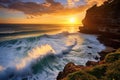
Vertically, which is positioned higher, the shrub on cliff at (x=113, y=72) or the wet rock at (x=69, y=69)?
the shrub on cliff at (x=113, y=72)

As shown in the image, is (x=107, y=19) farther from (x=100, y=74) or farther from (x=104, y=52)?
(x=100, y=74)

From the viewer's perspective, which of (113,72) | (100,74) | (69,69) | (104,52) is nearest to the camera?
(113,72)

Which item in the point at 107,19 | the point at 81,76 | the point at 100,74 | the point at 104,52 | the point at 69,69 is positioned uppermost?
the point at 107,19

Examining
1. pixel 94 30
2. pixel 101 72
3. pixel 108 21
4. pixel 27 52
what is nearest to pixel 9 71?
pixel 27 52

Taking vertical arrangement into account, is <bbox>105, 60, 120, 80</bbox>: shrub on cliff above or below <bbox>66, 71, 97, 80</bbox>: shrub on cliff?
above

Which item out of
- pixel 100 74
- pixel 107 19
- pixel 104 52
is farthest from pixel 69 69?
pixel 107 19

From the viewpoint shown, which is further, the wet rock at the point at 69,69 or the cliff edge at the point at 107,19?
the cliff edge at the point at 107,19

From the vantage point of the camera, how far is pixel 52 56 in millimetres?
18469

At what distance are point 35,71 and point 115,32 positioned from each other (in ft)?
98.1

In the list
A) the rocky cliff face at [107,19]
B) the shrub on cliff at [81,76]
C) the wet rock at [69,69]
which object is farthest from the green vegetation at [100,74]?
the rocky cliff face at [107,19]

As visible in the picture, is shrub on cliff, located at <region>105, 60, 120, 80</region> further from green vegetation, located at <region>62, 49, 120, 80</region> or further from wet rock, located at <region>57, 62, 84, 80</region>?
wet rock, located at <region>57, 62, 84, 80</region>

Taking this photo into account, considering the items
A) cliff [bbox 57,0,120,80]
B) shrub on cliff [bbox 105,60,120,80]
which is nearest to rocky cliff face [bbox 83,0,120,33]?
cliff [bbox 57,0,120,80]

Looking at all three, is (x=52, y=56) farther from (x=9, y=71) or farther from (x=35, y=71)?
(x=9, y=71)

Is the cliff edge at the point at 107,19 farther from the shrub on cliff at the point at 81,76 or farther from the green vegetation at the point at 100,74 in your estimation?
the shrub on cliff at the point at 81,76
